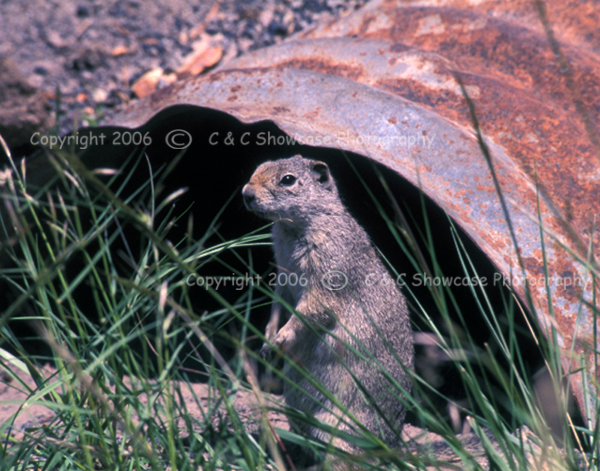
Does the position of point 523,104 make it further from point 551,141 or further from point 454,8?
point 454,8

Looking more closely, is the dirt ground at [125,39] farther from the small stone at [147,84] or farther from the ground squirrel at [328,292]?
the ground squirrel at [328,292]

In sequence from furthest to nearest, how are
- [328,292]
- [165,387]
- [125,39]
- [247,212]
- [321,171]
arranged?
1. [125,39]
2. [247,212]
3. [321,171]
4. [328,292]
5. [165,387]

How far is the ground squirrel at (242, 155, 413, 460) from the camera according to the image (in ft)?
7.05

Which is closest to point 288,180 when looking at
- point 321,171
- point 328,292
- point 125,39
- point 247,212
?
point 321,171

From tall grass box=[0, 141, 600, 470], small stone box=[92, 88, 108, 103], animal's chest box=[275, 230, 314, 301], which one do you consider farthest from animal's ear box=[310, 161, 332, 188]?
small stone box=[92, 88, 108, 103]

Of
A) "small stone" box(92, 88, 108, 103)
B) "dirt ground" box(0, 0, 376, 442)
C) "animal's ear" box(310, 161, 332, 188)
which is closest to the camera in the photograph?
"animal's ear" box(310, 161, 332, 188)

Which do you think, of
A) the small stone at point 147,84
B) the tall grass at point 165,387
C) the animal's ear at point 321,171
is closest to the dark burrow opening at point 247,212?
the animal's ear at point 321,171

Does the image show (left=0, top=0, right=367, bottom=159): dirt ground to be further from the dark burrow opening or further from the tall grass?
the tall grass

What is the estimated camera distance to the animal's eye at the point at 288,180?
7.30 ft

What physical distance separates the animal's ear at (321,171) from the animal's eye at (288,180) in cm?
13

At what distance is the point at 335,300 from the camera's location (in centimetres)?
220

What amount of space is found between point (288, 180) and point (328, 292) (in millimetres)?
524

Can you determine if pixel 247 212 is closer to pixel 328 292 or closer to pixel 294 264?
pixel 294 264

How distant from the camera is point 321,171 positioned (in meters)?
2.35
